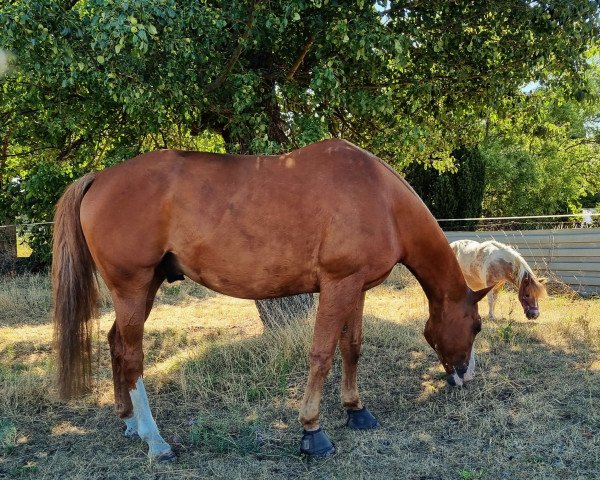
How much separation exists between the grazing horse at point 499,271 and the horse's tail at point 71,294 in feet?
16.8

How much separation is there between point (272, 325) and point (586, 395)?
3.13 meters

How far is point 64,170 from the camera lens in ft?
22.9

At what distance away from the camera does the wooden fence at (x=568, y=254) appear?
31.5ft

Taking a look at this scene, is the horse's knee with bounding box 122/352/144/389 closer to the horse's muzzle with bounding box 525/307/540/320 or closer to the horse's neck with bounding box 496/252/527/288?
the horse's muzzle with bounding box 525/307/540/320

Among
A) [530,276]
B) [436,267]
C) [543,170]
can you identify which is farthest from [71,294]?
[543,170]

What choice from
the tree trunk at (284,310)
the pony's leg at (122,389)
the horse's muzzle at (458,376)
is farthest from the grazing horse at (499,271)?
the pony's leg at (122,389)

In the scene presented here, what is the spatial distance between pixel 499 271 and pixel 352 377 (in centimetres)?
444

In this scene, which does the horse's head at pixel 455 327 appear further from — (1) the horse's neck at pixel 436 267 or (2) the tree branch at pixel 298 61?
(2) the tree branch at pixel 298 61

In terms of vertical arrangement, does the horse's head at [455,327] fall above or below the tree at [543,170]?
below

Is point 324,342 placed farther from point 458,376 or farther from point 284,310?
point 284,310

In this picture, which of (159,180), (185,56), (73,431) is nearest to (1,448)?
(73,431)

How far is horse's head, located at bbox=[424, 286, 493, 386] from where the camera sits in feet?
13.1

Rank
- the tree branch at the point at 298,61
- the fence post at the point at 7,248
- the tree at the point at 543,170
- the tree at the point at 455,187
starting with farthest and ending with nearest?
the tree at the point at 543,170, the tree at the point at 455,187, the fence post at the point at 7,248, the tree branch at the point at 298,61

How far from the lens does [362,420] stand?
388cm
